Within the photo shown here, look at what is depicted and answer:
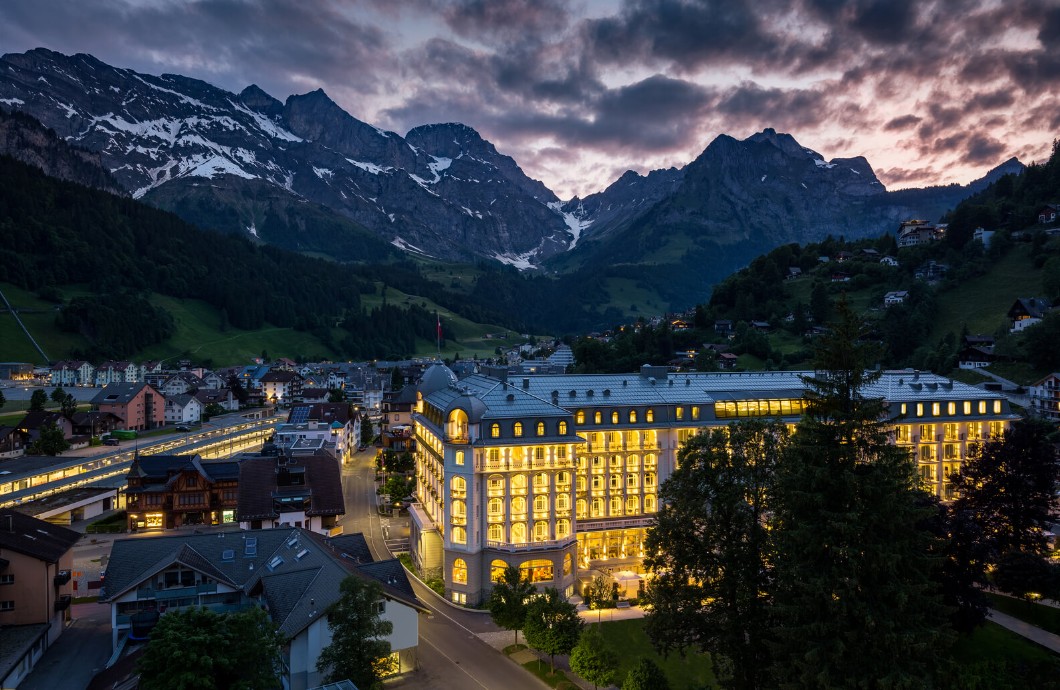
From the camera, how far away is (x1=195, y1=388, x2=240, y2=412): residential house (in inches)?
7058

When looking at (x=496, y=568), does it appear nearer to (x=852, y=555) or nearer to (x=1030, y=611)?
(x=852, y=555)

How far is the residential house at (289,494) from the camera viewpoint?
74000 mm

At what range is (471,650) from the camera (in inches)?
1975

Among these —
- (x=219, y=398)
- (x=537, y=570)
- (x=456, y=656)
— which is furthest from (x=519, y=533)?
(x=219, y=398)

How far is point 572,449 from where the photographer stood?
62.7 meters

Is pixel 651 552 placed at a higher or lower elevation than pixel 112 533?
higher

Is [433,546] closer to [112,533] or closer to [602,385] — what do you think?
[602,385]

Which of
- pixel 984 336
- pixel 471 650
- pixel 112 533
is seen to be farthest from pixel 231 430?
pixel 984 336

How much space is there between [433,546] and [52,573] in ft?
107

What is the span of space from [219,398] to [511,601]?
160126 millimetres

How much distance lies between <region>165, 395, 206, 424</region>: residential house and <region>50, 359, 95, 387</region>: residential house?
43299 mm

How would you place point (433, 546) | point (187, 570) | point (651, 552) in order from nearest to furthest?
1. point (651, 552)
2. point (187, 570)
3. point (433, 546)

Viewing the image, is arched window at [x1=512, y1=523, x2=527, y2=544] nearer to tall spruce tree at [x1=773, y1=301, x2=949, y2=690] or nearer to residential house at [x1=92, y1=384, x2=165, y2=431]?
tall spruce tree at [x1=773, y1=301, x2=949, y2=690]

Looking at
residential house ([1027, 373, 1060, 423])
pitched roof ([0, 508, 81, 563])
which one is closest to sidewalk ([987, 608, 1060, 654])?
residential house ([1027, 373, 1060, 423])
